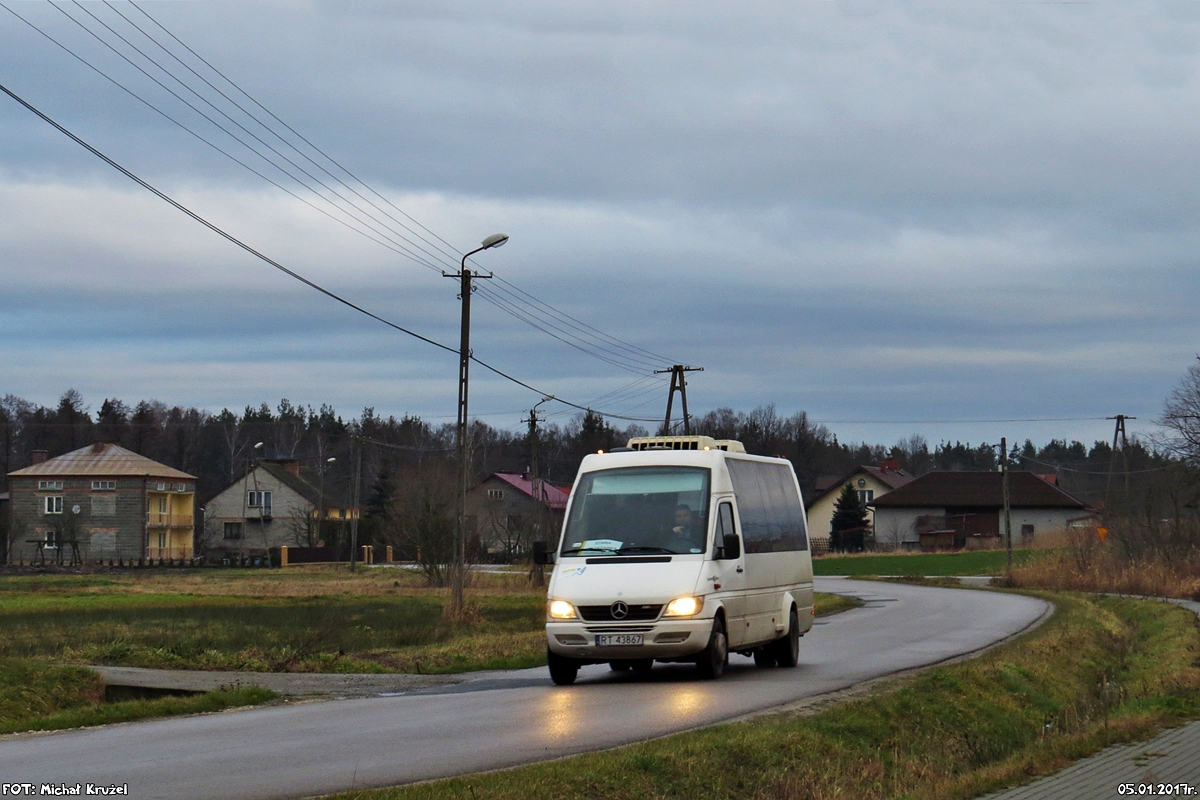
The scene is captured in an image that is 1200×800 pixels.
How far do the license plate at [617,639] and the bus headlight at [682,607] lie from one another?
46 cm

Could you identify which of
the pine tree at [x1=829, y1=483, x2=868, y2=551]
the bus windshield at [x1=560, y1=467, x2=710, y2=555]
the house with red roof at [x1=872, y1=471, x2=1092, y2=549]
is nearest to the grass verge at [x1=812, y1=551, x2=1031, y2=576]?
the pine tree at [x1=829, y1=483, x2=868, y2=551]

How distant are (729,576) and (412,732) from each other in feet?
19.6

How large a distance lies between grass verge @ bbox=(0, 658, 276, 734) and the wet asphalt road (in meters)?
0.61

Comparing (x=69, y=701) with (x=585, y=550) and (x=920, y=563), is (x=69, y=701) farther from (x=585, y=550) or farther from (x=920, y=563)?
(x=920, y=563)

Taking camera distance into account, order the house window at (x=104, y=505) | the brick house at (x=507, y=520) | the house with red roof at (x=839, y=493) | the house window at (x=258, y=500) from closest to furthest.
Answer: the brick house at (x=507, y=520) < the house window at (x=104, y=505) < the house window at (x=258, y=500) < the house with red roof at (x=839, y=493)

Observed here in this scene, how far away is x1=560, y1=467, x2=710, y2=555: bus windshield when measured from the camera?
1686 centimetres

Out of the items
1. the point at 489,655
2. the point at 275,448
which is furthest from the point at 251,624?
the point at 275,448

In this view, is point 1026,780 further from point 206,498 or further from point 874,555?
point 206,498

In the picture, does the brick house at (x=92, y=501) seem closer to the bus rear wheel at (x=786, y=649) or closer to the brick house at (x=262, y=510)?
the brick house at (x=262, y=510)

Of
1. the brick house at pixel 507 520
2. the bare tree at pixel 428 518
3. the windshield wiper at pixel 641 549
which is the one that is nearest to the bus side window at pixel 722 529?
the windshield wiper at pixel 641 549

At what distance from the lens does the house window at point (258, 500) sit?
11638cm

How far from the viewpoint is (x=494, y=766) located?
10000 mm

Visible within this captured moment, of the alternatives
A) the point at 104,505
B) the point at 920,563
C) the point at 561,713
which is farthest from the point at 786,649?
the point at 104,505

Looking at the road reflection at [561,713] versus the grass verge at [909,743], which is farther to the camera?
the road reflection at [561,713]
